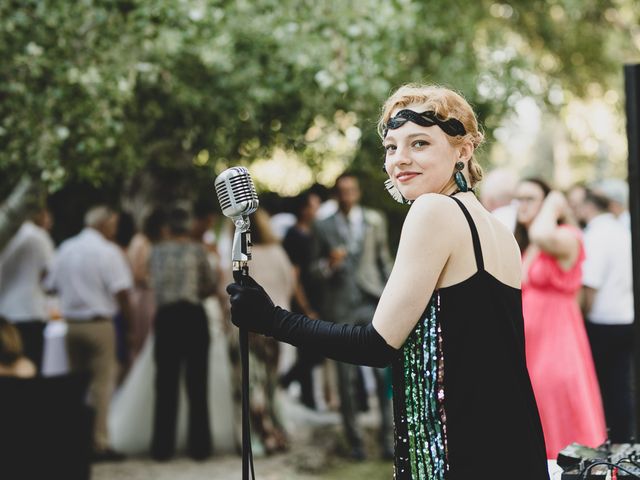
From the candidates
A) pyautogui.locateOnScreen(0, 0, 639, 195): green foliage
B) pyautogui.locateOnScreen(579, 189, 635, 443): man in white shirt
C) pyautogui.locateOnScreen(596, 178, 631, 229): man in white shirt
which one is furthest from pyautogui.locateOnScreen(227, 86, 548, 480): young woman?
pyautogui.locateOnScreen(596, 178, 631, 229): man in white shirt

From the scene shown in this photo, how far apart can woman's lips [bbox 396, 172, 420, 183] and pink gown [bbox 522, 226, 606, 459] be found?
323 centimetres

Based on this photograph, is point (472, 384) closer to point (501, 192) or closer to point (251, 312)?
point (251, 312)

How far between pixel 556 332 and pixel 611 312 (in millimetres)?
1242

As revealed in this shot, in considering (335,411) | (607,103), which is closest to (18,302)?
(335,411)

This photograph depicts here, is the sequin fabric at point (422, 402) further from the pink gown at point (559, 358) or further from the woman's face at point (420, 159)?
the pink gown at point (559, 358)

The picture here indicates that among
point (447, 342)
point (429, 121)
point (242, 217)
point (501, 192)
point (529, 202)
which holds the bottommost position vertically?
point (447, 342)

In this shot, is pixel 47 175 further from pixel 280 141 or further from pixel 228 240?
pixel 228 240

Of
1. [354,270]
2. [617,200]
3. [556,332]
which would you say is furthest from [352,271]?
[556,332]

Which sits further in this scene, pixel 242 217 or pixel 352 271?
pixel 352 271

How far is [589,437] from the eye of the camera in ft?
17.1

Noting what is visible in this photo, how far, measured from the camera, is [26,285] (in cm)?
723

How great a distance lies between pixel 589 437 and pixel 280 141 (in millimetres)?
2975

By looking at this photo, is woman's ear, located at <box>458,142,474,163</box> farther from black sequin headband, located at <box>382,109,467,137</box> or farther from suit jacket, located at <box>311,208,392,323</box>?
suit jacket, located at <box>311,208,392,323</box>

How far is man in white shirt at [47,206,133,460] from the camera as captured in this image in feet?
23.8
